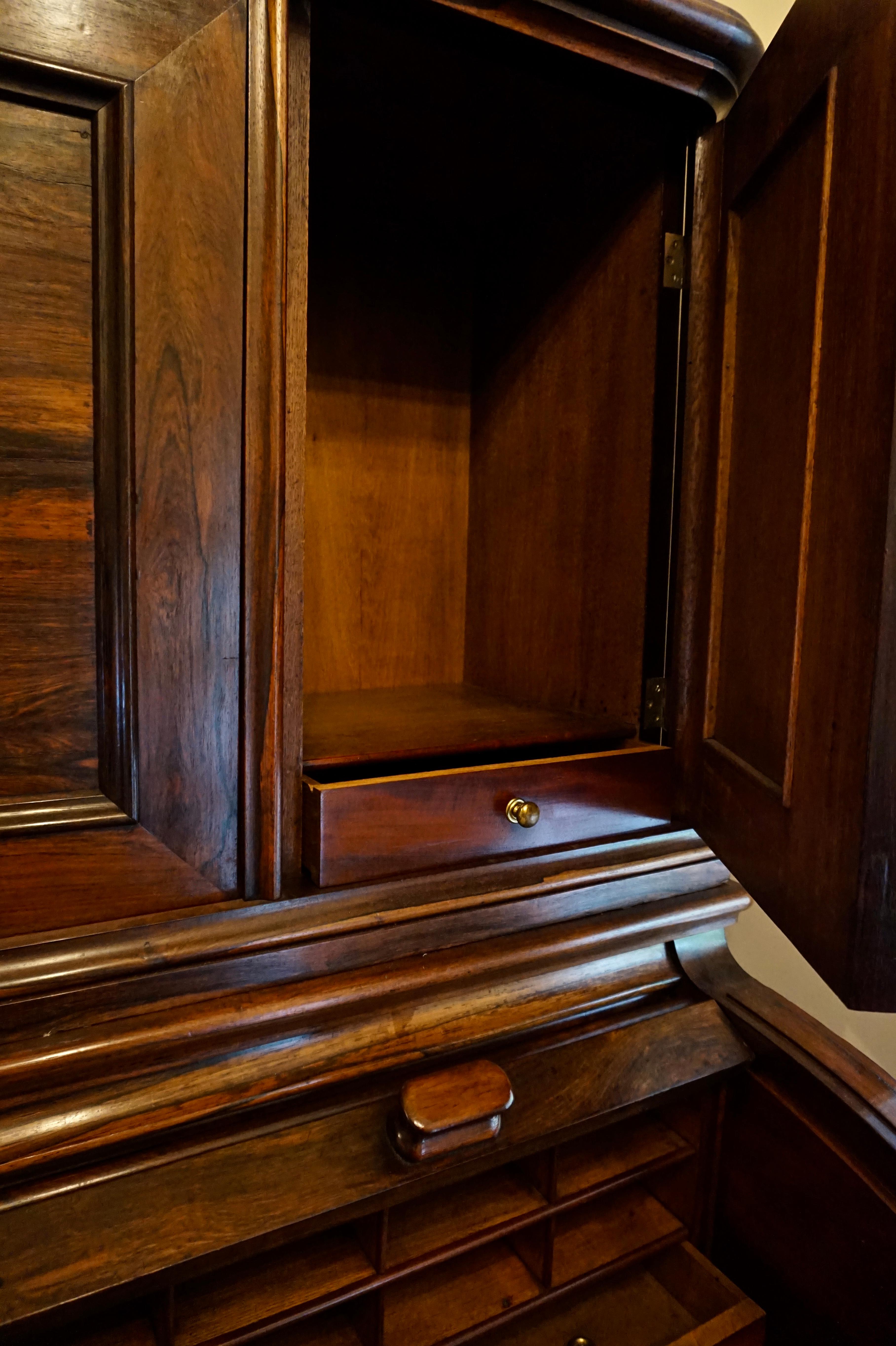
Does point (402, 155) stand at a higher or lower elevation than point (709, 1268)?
higher

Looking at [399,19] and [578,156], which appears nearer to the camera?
[399,19]

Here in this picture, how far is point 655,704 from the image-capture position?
925 mm

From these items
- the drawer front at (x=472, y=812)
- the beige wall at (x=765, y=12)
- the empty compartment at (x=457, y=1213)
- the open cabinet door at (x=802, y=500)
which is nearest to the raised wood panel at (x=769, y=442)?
the open cabinet door at (x=802, y=500)

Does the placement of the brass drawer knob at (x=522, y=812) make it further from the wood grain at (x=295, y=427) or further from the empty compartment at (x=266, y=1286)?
the empty compartment at (x=266, y=1286)

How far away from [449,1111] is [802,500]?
56cm

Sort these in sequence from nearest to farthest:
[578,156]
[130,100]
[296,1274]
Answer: [130,100] → [296,1274] → [578,156]

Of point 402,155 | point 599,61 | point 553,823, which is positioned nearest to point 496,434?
point 402,155

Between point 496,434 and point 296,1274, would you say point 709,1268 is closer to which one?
point 296,1274

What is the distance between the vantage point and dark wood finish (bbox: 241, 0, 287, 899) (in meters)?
0.62

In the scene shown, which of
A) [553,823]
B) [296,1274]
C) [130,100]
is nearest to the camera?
[130,100]

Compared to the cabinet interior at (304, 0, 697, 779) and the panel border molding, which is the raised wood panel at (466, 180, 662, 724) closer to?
the cabinet interior at (304, 0, 697, 779)

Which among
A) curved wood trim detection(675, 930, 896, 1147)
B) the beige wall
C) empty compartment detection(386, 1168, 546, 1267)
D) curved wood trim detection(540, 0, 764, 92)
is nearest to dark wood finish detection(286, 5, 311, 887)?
curved wood trim detection(540, 0, 764, 92)

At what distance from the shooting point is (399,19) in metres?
0.71

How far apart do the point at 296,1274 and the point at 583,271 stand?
1094mm
